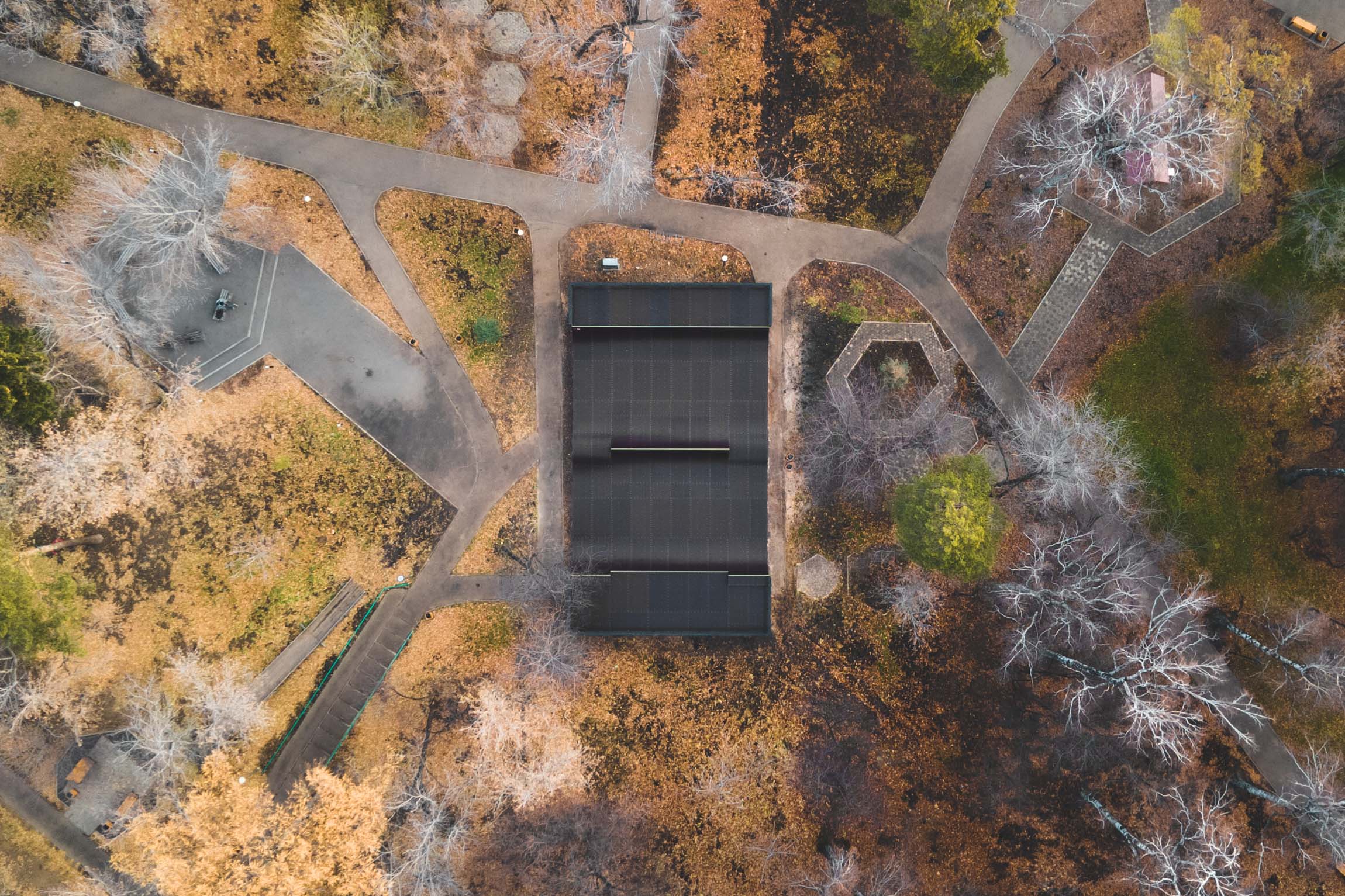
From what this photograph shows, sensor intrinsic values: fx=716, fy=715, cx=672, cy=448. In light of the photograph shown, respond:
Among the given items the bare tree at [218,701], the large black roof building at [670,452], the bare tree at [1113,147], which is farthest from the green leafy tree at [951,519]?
the bare tree at [218,701]

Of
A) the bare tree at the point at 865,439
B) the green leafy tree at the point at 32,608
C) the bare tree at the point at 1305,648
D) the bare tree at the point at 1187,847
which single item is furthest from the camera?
the bare tree at the point at 1305,648

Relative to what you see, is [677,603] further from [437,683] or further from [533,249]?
[533,249]

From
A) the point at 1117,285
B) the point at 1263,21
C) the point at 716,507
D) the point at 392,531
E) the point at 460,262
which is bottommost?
the point at 392,531

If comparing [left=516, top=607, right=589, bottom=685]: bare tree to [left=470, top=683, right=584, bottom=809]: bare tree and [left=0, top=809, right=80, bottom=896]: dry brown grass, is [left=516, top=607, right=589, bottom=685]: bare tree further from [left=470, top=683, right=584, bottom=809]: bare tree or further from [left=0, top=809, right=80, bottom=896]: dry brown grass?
[left=0, top=809, right=80, bottom=896]: dry brown grass

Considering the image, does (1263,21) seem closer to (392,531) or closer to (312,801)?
(392,531)

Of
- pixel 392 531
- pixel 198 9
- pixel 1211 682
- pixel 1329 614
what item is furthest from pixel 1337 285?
pixel 198 9

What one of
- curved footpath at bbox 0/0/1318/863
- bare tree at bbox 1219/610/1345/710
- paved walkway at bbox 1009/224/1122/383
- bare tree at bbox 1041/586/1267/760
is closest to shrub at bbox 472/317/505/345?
curved footpath at bbox 0/0/1318/863

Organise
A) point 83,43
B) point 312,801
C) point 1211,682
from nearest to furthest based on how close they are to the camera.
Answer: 1. point 312,801
2. point 83,43
3. point 1211,682

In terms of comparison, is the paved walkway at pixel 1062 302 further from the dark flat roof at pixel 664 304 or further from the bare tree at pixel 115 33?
the bare tree at pixel 115 33
